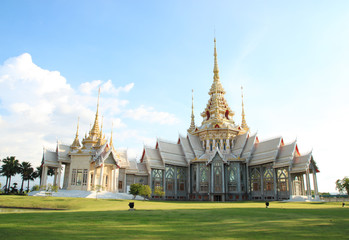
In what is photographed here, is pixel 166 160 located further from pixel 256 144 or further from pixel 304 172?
pixel 304 172

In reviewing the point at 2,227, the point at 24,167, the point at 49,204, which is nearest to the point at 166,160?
the point at 49,204

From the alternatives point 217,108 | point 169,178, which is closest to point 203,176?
point 169,178

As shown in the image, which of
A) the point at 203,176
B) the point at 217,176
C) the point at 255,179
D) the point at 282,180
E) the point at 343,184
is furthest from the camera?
the point at 343,184

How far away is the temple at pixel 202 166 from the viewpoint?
131ft

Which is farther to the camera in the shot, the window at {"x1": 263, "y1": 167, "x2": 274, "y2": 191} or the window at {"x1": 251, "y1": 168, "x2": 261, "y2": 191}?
the window at {"x1": 251, "y1": 168, "x2": 261, "y2": 191}

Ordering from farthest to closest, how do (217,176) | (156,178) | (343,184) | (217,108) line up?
1. (343,184)
2. (217,108)
3. (156,178)
4. (217,176)

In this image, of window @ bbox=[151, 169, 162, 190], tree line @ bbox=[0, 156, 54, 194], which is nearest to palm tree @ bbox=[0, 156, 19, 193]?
tree line @ bbox=[0, 156, 54, 194]

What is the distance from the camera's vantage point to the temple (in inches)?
1566

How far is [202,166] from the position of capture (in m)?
46.3

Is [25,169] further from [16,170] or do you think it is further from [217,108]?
[217,108]

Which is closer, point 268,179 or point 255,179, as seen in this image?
point 268,179

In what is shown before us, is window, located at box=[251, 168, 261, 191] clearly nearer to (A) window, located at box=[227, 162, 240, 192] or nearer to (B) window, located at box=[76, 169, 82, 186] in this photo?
(A) window, located at box=[227, 162, 240, 192]

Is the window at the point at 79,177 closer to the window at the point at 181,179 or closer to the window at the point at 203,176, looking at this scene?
the window at the point at 181,179

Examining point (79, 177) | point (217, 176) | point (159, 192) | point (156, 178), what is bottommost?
point (159, 192)
